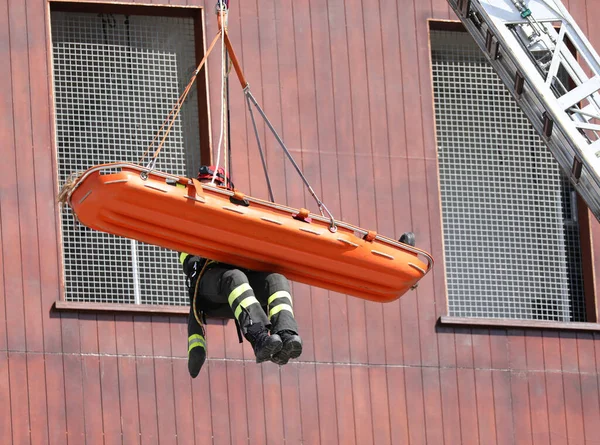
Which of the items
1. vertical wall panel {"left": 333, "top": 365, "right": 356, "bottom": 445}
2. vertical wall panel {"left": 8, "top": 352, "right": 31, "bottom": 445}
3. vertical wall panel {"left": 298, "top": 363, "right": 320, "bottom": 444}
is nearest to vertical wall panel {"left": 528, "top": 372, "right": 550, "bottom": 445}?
vertical wall panel {"left": 333, "top": 365, "right": 356, "bottom": 445}

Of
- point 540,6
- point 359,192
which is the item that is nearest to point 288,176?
point 359,192

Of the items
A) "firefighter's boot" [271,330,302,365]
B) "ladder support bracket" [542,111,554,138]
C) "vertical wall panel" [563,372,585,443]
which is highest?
"ladder support bracket" [542,111,554,138]

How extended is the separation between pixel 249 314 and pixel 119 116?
5.49 metres

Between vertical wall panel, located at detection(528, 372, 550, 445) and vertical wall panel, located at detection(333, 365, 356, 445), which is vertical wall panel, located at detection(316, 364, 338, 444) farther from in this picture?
vertical wall panel, located at detection(528, 372, 550, 445)

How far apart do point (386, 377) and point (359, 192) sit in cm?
196

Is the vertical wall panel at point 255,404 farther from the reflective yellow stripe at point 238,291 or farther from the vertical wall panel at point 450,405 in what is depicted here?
the reflective yellow stripe at point 238,291

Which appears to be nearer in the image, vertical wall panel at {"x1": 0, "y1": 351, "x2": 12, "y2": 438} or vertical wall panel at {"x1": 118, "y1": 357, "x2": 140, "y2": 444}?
vertical wall panel at {"x1": 0, "y1": 351, "x2": 12, "y2": 438}

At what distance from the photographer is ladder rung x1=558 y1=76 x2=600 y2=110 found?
16109 mm

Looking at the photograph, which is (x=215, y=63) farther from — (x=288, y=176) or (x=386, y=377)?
(x=386, y=377)

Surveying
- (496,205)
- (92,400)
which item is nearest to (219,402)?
(92,400)

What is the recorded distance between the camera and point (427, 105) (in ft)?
64.3

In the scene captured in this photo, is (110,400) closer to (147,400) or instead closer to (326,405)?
(147,400)

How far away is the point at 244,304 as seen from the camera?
14.1 m

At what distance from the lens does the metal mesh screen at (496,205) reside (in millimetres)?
19672
